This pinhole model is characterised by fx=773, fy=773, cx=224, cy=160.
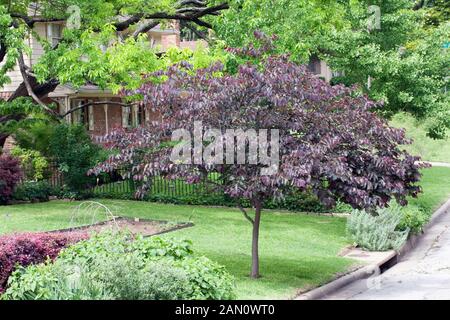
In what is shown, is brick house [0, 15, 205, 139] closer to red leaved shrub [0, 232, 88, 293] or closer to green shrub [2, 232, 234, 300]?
red leaved shrub [0, 232, 88, 293]

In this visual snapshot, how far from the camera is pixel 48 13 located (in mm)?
21109

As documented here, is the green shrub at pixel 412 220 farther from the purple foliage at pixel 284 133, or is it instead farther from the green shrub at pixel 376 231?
the purple foliage at pixel 284 133

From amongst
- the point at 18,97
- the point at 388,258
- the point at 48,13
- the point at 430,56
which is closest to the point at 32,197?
the point at 18,97

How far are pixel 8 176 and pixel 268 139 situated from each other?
11.5 m

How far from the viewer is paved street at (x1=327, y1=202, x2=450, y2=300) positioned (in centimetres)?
1184

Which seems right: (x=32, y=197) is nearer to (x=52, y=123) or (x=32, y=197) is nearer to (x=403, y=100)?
(x=52, y=123)

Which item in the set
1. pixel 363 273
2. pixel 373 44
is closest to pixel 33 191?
pixel 373 44

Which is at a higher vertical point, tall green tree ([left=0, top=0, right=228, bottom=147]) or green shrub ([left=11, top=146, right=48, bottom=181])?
tall green tree ([left=0, top=0, right=228, bottom=147])

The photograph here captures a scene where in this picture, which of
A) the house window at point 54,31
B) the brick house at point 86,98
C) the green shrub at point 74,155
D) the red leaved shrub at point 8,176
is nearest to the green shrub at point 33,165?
the green shrub at point 74,155

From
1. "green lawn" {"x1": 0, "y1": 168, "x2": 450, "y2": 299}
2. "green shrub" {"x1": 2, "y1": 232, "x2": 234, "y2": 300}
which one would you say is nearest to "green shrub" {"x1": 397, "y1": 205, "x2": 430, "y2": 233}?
"green lawn" {"x1": 0, "y1": 168, "x2": 450, "y2": 299}

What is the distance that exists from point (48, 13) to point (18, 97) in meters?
2.75

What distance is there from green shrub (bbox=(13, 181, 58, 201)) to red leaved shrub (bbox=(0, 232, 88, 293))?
11065 mm
